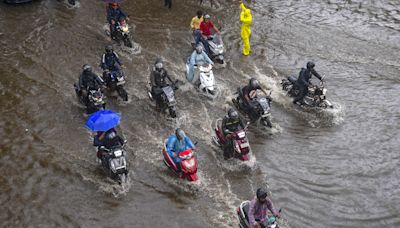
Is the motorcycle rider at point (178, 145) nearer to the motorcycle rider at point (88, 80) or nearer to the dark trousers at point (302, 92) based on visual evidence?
the motorcycle rider at point (88, 80)

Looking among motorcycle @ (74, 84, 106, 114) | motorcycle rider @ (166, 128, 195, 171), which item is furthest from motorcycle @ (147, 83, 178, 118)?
motorcycle rider @ (166, 128, 195, 171)

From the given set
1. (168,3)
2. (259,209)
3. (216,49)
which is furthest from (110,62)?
(168,3)

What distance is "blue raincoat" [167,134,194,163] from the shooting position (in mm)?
9945

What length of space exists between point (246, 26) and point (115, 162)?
30.6 feet

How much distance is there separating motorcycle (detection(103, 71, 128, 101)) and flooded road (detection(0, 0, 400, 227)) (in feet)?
1.30

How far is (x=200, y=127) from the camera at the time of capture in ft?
41.2

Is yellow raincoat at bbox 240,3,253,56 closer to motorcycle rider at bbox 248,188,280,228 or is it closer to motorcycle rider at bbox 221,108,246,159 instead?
motorcycle rider at bbox 221,108,246,159

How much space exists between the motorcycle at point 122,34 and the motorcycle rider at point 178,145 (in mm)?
8138

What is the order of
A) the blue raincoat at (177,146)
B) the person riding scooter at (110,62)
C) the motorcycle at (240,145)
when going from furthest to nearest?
the person riding scooter at (110,62) < the motorcycle at (240,145) < the blue raincoat at (177,146)

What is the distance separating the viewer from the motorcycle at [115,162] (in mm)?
9375

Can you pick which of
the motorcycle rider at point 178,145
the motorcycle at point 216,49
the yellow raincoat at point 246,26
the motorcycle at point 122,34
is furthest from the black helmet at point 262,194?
the motorcycle at point 122,34

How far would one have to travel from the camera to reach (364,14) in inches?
819

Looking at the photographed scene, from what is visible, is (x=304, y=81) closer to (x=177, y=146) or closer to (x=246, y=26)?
(x=246, y=26)

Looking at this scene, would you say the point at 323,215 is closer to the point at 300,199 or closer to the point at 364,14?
the point at 300,199
